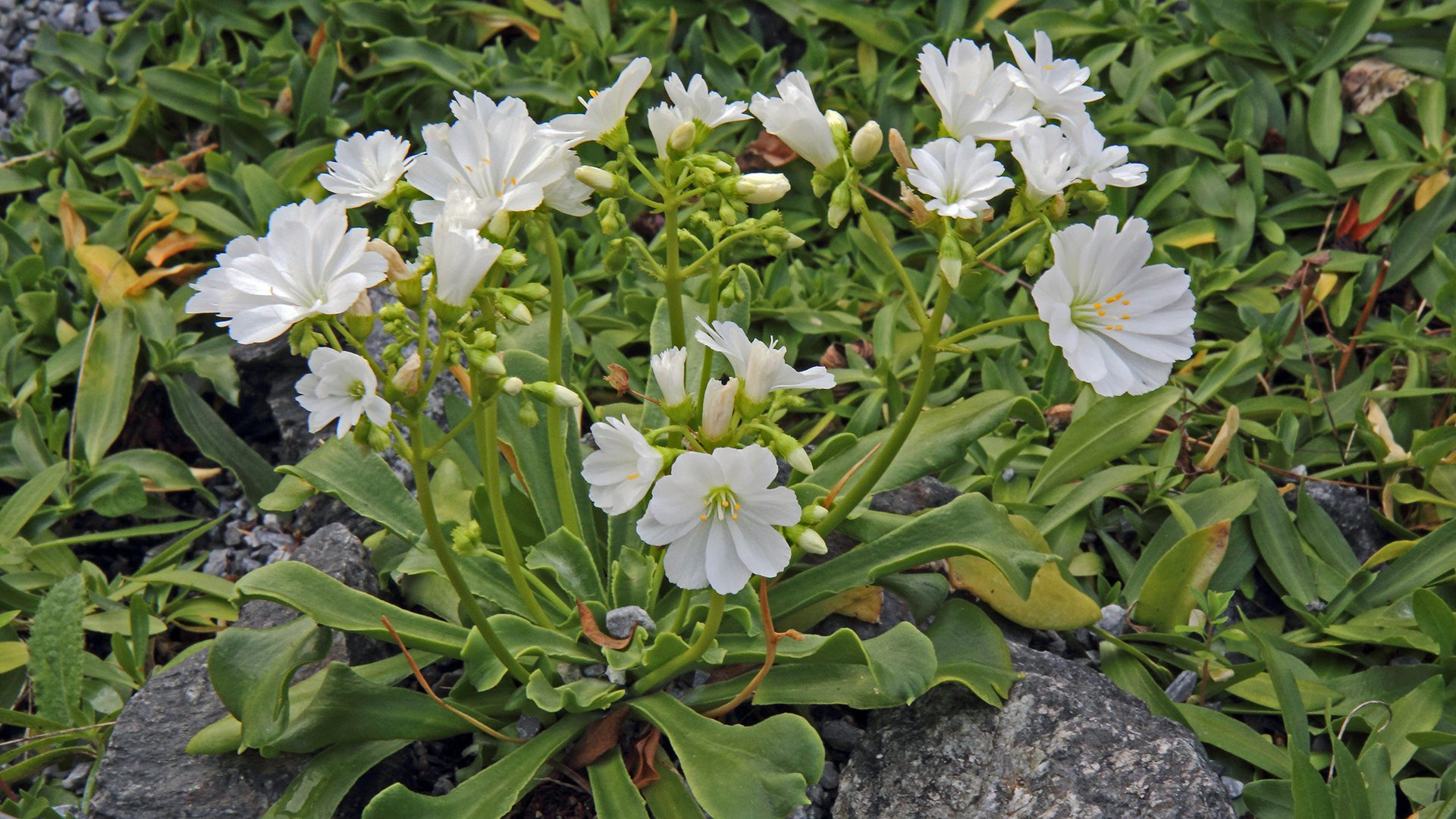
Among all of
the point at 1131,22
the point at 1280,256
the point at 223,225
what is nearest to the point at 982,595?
the point at 1280,256

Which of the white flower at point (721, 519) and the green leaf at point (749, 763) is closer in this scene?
the white flower at point (721, 519)

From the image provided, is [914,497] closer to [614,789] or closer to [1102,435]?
[1102,435]

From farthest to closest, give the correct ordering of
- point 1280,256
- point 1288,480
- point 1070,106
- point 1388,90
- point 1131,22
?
point 1131,22 → point 1388,90 → point 1280,256 → point 1288,480 → point 1070,106

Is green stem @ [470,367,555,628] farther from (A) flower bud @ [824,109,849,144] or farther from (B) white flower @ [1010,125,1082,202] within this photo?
(B) white flower @ [1010,125,1082,202]

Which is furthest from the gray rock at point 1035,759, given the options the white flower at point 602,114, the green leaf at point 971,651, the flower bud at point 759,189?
the white flower at point 602,114

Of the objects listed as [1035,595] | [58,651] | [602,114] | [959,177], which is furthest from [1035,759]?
[58,651]

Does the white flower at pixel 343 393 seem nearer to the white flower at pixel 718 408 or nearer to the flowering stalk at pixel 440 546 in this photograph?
the flowering stalk at pixel 440 546

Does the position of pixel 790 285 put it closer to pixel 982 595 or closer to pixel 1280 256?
pixel 982 595
